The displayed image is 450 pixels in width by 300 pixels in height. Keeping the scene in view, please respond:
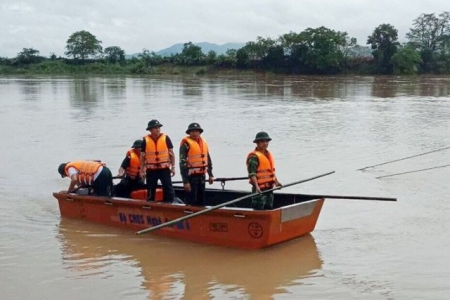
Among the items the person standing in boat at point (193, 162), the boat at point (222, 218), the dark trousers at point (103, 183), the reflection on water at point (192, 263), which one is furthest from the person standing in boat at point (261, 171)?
the dark trousers at point (103, 183)

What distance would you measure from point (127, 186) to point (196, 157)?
189 cm

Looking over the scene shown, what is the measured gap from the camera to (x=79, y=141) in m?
18.6

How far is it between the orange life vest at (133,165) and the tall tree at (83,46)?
81243 millimetres

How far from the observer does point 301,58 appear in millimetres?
69812

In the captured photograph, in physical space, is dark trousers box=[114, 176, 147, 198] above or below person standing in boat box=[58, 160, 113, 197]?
below

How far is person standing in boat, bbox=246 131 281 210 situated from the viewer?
789 centimetres

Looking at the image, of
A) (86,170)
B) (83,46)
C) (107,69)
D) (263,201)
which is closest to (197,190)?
(263,201)


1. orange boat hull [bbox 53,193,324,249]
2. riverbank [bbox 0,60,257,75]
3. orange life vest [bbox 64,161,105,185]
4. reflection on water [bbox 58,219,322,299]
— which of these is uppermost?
riverbank [bbox 0,60,257,75]

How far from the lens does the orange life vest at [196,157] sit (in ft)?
27.6

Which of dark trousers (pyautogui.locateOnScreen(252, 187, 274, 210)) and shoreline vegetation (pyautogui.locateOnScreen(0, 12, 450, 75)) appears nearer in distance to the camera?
dark trousers (pyautogui.locateOnScreen(252, 187, 274, 210))

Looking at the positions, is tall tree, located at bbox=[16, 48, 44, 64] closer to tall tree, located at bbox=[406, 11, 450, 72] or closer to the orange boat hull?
tall tree, located at bbox=[406, 11, 450, 72]

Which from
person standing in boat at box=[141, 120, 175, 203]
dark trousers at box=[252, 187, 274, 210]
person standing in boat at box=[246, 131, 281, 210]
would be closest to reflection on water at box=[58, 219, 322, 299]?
dark trousers at box=[252, 187, 274, 210]

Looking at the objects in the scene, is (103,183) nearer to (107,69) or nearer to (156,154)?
(156,154)

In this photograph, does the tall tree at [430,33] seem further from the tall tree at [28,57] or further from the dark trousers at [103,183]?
the dark trousers at [103,183]
